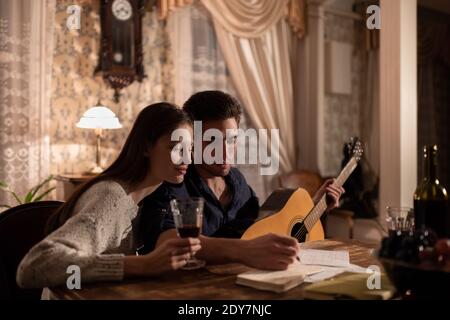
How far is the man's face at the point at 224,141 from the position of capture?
1.68 m

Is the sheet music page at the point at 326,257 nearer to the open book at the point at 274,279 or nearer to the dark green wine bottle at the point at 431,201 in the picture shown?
the open book at the point at 274,279

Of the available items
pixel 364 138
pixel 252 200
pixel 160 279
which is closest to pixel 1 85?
pixel 252 200

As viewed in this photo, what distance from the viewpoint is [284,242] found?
118 cm

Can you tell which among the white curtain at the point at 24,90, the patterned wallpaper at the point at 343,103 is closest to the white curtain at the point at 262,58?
the patterned wallpaper at the point at 343,103

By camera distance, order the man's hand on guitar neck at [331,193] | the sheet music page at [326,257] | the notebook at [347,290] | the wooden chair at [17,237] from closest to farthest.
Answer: the notebook at [347,290], the sheet music page at [326,257], the wooden chair at [17,237], the man's hand on guitar neck at [331,193]

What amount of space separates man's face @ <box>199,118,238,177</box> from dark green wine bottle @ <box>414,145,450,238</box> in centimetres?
66

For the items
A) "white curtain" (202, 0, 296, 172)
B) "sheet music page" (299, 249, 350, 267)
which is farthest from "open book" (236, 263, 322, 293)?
"white curtain" (202, 0, 296, 172)

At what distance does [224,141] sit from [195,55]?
2.93 meters

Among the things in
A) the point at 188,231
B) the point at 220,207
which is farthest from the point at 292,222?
the point at 188,231

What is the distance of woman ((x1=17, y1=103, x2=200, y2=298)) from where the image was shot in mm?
1045

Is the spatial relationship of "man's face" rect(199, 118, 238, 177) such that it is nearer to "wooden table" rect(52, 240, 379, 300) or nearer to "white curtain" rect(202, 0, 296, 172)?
"wooden table" rect(52, 240, 379, 300)

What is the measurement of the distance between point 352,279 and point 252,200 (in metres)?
0.91

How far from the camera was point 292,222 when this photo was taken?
1.90 metres

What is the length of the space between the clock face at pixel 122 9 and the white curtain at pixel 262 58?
765 mm
